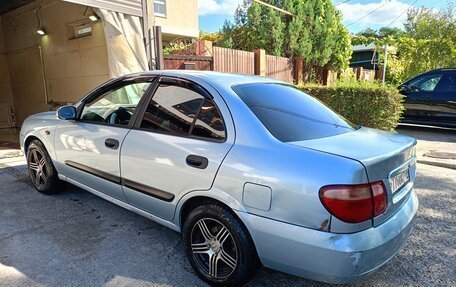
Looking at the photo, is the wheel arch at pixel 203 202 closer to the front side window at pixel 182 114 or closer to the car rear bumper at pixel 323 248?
the car rear bumper at pixel 323 248

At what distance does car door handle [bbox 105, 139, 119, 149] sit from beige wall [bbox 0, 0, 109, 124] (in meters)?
4.47

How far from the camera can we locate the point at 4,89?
11180 millimetres

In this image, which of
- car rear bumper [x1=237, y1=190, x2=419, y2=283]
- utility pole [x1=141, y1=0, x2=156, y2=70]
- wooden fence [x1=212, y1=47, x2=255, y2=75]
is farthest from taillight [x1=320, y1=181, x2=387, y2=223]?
A: wooden fence [x1=212, y1=47, x2=255, y2=75]

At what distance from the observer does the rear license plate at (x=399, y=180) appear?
2180 mm

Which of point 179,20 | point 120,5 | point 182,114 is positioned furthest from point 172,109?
point 179,20

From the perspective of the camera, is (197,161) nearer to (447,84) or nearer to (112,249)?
(112,249)

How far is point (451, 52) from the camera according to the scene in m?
12.7

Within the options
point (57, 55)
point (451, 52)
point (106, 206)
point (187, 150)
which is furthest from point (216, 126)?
point (451, 52)

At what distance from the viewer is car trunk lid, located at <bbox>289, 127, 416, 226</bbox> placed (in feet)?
6.57

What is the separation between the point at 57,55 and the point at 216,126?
7967 millimetres

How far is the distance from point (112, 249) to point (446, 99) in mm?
8883

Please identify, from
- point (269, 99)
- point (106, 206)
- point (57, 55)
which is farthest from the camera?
point (57, 55)

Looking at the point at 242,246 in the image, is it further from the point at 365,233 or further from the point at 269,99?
the point at 269,99

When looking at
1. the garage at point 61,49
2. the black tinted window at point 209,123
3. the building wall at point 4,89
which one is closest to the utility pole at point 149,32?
the garage at point 61,49
